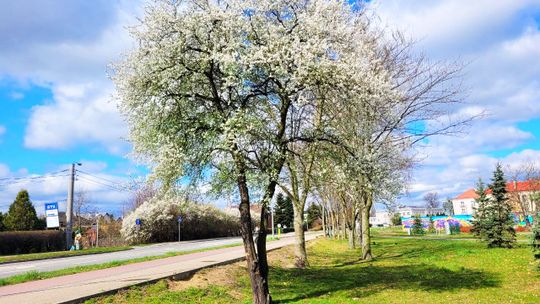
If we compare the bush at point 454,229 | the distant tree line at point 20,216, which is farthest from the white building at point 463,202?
the distant tree line at point 20,216

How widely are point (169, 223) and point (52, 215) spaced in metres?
14.6

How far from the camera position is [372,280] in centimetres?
1495

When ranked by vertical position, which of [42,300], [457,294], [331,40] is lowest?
[457,294]

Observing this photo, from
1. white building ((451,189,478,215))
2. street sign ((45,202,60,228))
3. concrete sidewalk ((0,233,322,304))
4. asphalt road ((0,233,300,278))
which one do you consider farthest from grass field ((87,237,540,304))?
white building ((451,189,478,215))

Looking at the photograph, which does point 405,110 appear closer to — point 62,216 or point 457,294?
point 457,294

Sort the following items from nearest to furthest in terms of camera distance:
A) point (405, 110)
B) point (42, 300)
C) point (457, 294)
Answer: point (42, 300), point (457, 294), point (405, 110)

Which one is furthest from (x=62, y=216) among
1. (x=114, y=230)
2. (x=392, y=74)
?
(x=392, y=74)

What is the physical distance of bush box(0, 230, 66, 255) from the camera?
30.2m

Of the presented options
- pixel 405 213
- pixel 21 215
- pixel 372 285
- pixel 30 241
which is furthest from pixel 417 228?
pixel 405 213

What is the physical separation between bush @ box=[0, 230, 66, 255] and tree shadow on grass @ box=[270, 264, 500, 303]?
22.6 m

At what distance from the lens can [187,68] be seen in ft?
36.1

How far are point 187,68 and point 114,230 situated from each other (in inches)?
1666

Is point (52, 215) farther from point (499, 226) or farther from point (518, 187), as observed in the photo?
point (518, 187)

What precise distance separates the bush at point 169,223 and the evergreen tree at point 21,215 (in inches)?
330
